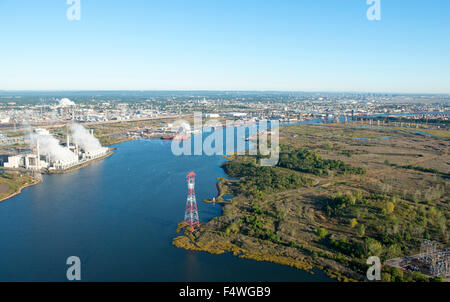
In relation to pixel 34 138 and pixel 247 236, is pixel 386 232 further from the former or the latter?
pixel 34 138

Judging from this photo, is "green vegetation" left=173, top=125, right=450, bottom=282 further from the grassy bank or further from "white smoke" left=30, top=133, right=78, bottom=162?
"white smoke" left=30, top=133, right=78, bottom=162

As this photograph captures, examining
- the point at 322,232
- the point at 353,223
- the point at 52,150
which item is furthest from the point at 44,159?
the point at 353,223

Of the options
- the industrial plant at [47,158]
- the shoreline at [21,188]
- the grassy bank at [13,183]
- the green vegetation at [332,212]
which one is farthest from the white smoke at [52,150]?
the green vegetation at [332,212]

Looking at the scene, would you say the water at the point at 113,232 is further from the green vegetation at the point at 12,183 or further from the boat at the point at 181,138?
the boat at the point at 181,138

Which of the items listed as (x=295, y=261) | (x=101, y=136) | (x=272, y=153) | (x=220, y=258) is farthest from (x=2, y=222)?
(x=101, y=136)

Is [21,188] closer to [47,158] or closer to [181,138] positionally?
[47,158]

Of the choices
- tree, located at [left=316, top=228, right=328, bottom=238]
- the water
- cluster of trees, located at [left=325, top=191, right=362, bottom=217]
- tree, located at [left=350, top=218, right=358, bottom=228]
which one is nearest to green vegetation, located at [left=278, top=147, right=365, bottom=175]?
the water
